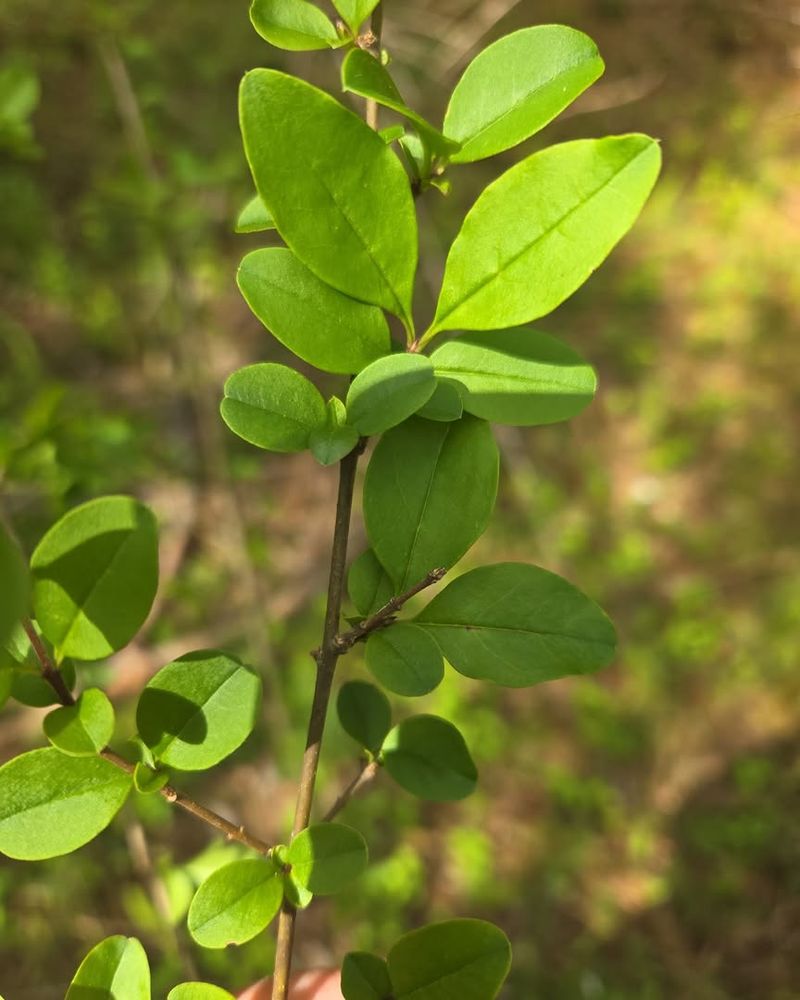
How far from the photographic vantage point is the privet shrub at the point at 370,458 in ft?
1.78

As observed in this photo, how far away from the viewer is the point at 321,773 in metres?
2.77

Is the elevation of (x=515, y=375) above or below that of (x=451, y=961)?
above

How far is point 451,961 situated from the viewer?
0.65 meters

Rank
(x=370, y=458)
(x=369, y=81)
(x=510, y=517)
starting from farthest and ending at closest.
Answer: (x=510, y=517)
(x=370, y=458)
(x=369, y=81)

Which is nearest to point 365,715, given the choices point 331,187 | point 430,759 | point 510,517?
point 430,759

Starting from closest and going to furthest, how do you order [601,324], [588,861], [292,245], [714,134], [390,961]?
→ [292,245] < [390,961] < [588,861] < [601,324] < [714,134]

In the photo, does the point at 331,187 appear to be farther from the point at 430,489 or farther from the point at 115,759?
the point at 115,759

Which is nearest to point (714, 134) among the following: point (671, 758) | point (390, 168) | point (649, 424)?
point (649, 424)

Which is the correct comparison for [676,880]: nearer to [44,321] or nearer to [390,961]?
[390,961]

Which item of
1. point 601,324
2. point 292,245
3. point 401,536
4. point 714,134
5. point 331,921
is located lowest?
point 331,921

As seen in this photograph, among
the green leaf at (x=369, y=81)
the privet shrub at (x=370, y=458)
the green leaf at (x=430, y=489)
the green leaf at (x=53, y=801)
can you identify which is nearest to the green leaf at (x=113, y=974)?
the privet shrub at (x=370, y=458)

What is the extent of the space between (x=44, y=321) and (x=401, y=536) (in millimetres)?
3397

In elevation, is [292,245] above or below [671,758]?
above

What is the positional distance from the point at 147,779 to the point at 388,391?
334 mm
